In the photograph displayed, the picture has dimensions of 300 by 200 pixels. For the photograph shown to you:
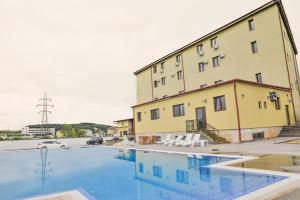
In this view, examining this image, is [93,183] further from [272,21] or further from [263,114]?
[272,21]

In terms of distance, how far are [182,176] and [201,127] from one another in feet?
40.2

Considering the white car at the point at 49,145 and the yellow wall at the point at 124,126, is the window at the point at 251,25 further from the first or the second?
the yellow wall at the point at 124,126

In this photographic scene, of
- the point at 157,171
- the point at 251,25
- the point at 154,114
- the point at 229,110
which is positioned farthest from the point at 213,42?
the point at 157,171

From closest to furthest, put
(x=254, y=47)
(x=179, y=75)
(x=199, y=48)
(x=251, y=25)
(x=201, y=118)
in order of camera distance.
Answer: (x=201, y=118)
(x=254, y=47)
(x=251, y=25)
(x=199, y=48)
(x=179, y=75)

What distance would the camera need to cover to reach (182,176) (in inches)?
358

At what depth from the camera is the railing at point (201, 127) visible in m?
19.5

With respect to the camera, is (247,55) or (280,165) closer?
(280,165)

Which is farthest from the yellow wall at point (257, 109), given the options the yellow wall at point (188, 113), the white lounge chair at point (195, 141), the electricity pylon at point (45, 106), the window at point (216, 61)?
the electricity pylon at point (45, 106)

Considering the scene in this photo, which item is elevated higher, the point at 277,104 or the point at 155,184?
the point at 277,104

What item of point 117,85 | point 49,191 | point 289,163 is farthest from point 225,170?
point 117,85

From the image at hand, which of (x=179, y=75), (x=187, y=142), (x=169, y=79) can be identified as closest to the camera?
(x=187, y=142)

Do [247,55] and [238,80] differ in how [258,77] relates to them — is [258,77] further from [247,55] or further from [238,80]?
[238,80]

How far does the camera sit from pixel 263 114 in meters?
19.9

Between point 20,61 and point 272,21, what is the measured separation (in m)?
27.0
